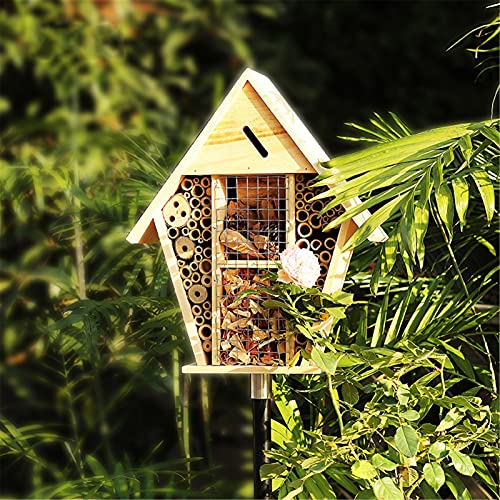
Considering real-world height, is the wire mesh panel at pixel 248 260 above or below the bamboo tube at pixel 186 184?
below

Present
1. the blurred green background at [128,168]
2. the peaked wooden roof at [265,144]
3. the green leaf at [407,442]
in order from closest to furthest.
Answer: the green leaf at [407,442], the peaked wooden roof at [265,144], the blurred green background at [128,168]

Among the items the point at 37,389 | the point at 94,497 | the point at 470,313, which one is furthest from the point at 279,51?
the point at 94,497

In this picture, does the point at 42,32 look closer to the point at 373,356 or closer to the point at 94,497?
the point at 94,497

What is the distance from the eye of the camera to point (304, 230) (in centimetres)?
158

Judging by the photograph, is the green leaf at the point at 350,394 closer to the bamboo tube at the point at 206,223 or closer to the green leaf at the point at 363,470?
the green leaf at the point at 363,470

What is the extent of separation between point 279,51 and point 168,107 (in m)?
0.66

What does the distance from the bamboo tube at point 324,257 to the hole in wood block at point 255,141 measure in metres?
0.19

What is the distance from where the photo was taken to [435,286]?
6.07 feet

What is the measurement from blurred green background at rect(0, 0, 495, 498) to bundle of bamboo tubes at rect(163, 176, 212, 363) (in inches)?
11.2

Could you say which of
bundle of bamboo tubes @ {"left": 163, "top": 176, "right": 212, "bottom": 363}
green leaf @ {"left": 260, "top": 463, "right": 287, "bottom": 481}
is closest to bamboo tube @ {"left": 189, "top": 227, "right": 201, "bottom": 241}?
bundle of bamboo tubes @ {"left": 163, "top": 176, "right": 212, "bottom": 363}

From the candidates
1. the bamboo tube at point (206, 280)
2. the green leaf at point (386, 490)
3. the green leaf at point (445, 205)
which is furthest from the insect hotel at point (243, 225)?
the green leaf at point (386, 490)

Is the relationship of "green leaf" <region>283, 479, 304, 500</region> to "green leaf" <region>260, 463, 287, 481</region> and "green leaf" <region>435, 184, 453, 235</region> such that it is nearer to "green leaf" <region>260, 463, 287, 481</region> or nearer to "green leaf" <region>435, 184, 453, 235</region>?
"green leaf" <region>260, 463, 287, 481</region>

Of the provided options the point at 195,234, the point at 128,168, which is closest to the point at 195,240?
the point at 195,234

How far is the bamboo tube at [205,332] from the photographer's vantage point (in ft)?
5.15
